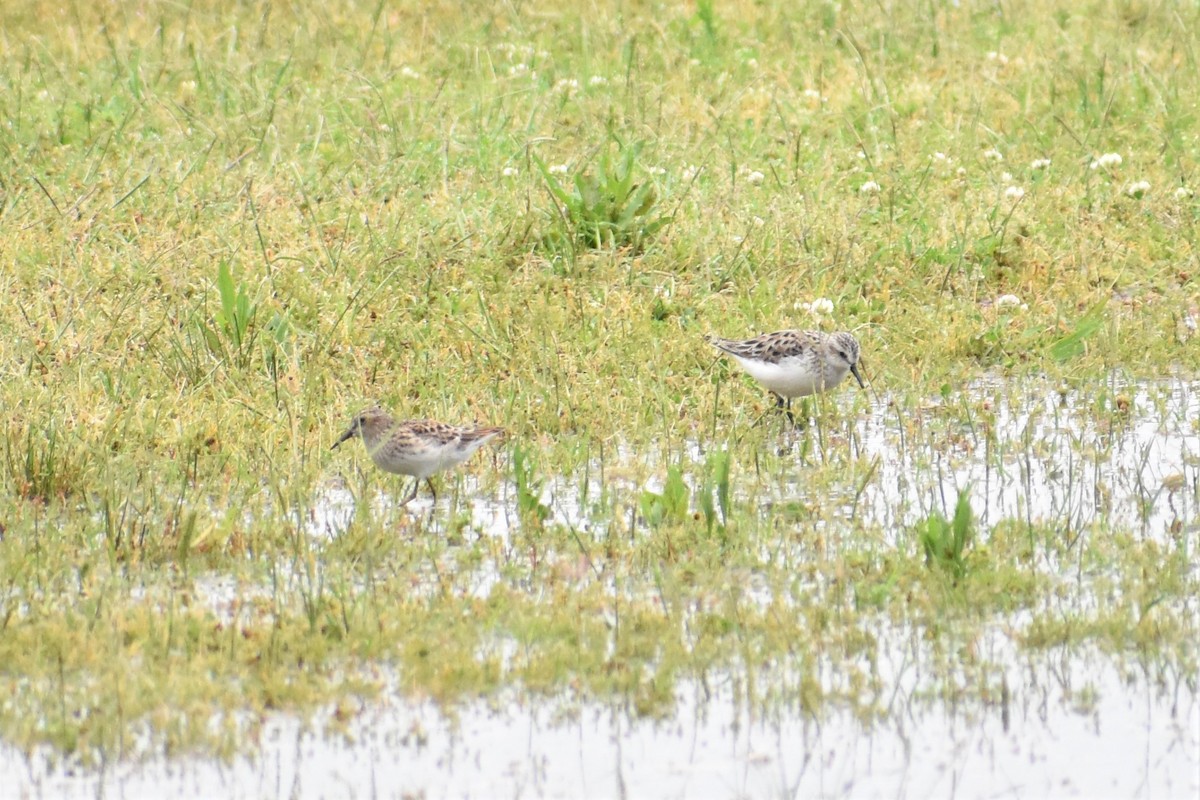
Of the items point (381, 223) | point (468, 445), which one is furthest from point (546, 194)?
point (468, 445)

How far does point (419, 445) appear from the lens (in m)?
7.75

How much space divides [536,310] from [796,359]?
73.8 inches

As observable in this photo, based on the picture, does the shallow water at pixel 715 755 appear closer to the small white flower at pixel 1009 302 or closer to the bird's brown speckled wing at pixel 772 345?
the bird's brown speckled wing at pixel 772 345

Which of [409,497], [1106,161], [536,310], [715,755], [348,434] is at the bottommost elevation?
[715,755]

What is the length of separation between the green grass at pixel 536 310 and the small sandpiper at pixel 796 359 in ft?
0.85

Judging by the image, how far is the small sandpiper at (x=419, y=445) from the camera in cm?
777

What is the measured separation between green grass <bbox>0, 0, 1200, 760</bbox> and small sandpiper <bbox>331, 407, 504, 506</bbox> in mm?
184

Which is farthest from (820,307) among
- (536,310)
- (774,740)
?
(774,740)

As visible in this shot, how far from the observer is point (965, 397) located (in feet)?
30.0

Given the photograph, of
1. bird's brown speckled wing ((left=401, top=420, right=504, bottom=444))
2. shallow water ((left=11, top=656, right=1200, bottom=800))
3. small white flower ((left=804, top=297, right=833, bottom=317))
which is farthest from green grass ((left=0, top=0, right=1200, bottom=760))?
bird's brown speckled wing ((left=401, top=420, right=504, bottom=444))

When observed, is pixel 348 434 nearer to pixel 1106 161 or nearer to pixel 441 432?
pixel 441 432

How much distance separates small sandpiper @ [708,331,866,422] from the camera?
8.90m

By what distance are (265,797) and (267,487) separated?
115 inches

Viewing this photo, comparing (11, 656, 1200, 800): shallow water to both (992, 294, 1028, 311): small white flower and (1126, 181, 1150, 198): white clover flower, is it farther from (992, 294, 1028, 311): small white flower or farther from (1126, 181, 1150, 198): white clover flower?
(1126, 181, 1150, 198): white clover flower
